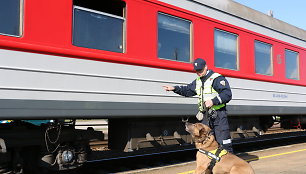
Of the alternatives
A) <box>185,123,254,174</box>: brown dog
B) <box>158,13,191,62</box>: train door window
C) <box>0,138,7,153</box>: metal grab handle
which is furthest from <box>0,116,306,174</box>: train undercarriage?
<box>185,123,254,174</box>: brown dog

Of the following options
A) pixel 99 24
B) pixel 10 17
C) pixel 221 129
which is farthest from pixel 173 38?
pixel 10 17

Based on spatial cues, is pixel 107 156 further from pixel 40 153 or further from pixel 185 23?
pixel 185 23

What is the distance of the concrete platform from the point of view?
223 inches

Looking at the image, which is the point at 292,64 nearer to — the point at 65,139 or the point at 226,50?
the point at 226,50

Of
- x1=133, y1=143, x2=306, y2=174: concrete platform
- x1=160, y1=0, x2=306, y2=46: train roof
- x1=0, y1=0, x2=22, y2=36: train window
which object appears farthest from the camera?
x1=160, y1=0, x2=306, y2=46: train roof

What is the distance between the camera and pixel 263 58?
771cm

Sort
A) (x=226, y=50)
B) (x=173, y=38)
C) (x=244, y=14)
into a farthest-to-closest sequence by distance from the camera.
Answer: (x=244, y=14), (x=226, y=50), (x=173, y=38)

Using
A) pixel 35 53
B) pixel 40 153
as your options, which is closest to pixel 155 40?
pixel 35 53

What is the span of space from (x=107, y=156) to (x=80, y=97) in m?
3.39

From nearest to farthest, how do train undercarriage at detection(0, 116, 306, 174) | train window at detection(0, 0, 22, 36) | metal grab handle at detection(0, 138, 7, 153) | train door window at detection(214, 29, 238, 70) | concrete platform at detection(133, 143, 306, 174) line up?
train window at detection(0, 0, 22, 36) < metal grab handle at detection(0, 138, 7, 153) < train undercarriage at detection(0, 116, 306, 174) < concrete platform at detection(133, 143, 306, 174) < train door window at detection(214, 29, 238, 70)

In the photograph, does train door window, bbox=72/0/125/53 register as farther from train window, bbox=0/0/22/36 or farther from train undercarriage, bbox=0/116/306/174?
train undercarriage, bbox=0/116/306/174

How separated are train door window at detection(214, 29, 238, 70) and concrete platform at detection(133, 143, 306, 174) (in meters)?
1.98

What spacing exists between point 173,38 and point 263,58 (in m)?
2.98

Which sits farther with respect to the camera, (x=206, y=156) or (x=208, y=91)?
(x=208, y=91)
